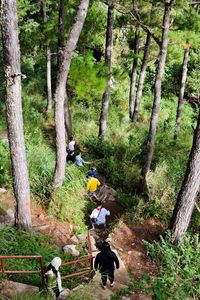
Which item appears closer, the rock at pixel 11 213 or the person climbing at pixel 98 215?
the rock at pixel 11 213

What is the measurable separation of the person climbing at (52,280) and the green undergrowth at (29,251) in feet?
1.91

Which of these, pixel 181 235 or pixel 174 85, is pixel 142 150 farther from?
pixel 174 85

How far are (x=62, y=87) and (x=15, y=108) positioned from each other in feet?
6.92

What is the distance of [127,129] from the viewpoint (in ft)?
58.8

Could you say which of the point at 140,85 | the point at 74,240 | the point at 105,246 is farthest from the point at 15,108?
the point at 140,85

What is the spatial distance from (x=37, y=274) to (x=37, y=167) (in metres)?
4.33

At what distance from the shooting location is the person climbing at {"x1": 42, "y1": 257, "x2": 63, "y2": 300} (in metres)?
6.71

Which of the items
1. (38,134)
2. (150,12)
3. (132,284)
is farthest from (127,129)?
(132,284)

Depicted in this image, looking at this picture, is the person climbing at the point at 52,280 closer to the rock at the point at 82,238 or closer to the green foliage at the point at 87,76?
the rock at the point at 82,238

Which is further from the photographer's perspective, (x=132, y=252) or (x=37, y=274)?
(x=132, y=252)

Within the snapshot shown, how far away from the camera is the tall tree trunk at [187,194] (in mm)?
8078

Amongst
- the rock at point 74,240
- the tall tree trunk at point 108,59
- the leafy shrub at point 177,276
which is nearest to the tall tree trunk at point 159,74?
the tall tree trunk at point 108,59

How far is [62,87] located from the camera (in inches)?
372

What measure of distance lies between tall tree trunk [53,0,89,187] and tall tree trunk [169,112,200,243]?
3.54 metres
